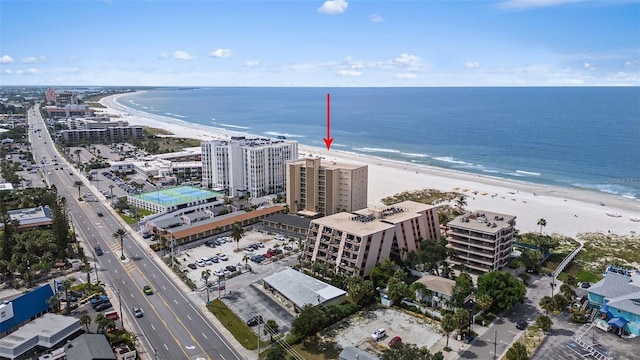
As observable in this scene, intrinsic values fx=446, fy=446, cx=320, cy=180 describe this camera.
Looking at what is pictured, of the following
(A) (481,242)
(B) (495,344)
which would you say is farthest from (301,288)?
(A) (481,242)

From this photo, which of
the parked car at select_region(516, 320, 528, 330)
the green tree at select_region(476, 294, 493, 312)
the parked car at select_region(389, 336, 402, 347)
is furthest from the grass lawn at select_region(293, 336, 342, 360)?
the parked car at select_region(516, 320, 528, 330)

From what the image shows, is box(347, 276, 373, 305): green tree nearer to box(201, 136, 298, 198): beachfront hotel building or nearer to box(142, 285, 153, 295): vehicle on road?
box(142, 285, 153, 295): vehicle on road

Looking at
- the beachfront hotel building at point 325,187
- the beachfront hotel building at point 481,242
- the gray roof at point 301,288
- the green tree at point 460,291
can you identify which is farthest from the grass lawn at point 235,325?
the beachfront hotel building at point 325,187

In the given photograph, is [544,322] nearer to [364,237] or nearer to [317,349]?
[364,237]

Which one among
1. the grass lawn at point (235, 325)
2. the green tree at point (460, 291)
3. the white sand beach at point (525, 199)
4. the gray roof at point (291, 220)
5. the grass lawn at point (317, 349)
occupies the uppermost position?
the green tree at point (460, 291)

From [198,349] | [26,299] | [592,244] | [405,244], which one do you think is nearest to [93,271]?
[26,299]

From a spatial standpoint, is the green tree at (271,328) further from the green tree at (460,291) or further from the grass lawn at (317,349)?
the green tree at (460,291)
